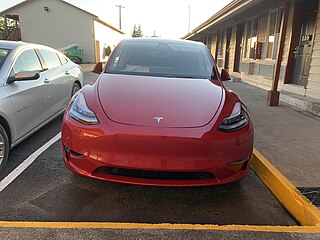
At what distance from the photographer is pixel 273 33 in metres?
9.29

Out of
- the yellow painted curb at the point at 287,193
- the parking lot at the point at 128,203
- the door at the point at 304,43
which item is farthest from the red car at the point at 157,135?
the door at the point at 304,43

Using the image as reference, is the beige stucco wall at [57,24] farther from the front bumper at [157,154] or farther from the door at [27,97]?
the front bumper at [157,154]

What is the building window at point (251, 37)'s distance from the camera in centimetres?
1110

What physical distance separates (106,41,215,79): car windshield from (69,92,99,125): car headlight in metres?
0.87

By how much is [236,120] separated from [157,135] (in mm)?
806

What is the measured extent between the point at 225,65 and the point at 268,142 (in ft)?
40.5

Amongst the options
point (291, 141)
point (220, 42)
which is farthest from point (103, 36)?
point (291, 141)

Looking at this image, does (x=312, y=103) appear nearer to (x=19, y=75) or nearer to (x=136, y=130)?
(x=136, y=130)

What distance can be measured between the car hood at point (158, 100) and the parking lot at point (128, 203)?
784 millimetres

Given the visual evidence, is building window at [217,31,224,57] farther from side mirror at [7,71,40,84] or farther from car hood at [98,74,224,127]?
side mirror at [7,71,40,84]

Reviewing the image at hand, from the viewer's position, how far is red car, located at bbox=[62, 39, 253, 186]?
7.77 ft

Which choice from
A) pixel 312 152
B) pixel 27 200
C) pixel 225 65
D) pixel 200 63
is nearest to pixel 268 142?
pixel 312 152

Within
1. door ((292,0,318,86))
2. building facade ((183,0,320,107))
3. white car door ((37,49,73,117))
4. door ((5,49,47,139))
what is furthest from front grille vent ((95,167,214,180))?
door ((292,0,318,86))

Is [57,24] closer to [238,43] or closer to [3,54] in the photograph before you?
[238,43]
